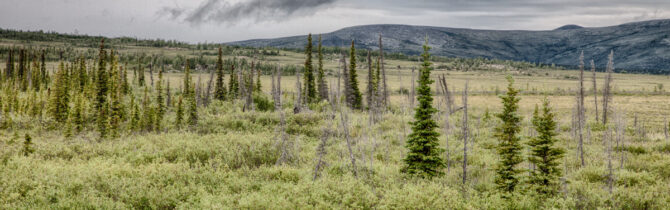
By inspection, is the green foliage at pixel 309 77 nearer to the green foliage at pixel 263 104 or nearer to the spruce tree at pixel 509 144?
the green foliage at pixel 263 104

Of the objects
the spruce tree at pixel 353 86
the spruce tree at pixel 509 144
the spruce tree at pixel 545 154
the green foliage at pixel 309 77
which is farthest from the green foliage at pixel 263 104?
the spruce tree at pixel 545 154

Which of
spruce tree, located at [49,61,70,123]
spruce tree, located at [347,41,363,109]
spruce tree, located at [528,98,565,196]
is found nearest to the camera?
spruce tree, located at [528,98,565,196]

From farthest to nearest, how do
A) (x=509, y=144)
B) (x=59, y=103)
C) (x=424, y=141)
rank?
(x=59, y=103)
(x=424, y=141)
(x=509, y=144)

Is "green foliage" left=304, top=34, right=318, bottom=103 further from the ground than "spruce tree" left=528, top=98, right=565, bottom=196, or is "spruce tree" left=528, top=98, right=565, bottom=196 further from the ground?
"green foliage" left=304, top=34, right=318, bottom=103

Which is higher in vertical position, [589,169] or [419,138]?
[419,138]

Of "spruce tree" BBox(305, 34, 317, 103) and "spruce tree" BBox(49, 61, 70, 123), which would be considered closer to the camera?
"spruce tree" BBox(49, 61, 70, 123)

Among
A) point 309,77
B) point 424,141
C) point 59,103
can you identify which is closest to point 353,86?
point 309,77

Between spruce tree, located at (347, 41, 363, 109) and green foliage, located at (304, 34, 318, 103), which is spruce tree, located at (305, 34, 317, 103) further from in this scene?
spruce tree, located at (347, 41, 363, 109)

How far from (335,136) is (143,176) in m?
14.9

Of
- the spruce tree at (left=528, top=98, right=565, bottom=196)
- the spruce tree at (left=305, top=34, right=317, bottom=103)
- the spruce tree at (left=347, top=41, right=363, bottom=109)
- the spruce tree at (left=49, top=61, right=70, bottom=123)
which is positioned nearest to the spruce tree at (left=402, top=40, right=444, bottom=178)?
the spruce tree at (left=528, top=98, right=565, bottom=196)

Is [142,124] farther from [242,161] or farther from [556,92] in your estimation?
[556,92]

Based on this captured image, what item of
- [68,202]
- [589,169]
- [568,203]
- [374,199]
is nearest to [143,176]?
[68,202]

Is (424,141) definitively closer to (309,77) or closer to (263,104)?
(263,104)

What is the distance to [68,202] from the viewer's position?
11.5m
